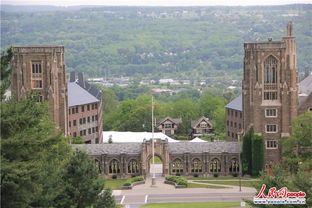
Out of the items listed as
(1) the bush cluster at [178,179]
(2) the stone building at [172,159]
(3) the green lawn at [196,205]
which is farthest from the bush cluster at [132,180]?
(3) the green lawn at [196,205]

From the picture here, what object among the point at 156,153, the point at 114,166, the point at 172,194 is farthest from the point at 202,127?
the point at 172,194

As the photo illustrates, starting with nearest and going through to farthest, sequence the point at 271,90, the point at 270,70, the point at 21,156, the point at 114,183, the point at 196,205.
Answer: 1. the point at 21,156
2. the point at 196,205
3. the point at 114,183
4. the point at 270,70
5. the point at 271,90

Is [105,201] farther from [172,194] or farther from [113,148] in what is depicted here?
[113,148]

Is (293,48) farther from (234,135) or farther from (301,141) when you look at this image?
(234,135)

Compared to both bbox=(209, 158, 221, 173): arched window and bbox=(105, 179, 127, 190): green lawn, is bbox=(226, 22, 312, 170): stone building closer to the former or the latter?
bbox=(209, 158, 221, 173): arched window

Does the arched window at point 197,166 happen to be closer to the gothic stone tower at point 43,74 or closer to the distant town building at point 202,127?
the gothic stone tower at point 43,74

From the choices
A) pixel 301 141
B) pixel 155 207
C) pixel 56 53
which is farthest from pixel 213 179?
pixel 56 53

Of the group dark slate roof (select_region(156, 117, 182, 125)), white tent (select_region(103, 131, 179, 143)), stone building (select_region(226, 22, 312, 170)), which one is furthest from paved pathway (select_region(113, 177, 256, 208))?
dark slate roof (select_region(156, 117, 182, 125))
